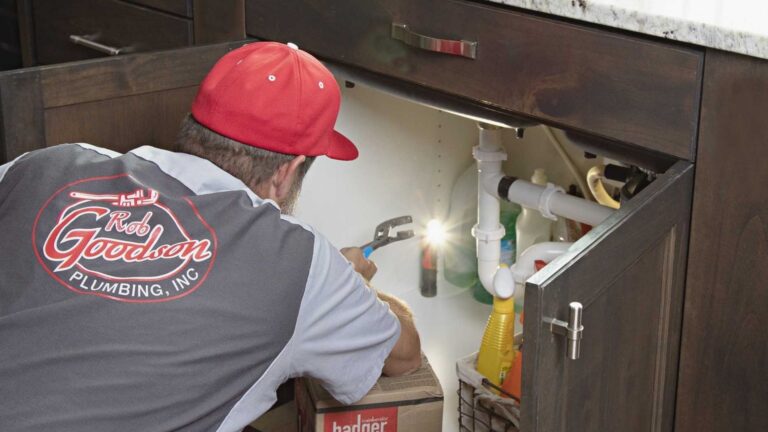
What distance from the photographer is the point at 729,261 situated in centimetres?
119

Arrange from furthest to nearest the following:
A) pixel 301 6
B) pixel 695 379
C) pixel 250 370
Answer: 1. pixel 301 6
2. pixel 695 379
3. pixel 250 370

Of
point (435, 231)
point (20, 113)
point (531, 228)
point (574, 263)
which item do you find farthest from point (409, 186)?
point (574, 263)

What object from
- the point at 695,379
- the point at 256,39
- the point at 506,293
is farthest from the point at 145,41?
the point at 695,379

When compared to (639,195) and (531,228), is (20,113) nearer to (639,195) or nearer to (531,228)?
(639,195)

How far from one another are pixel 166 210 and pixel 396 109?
2.92ft

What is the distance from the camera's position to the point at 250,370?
44.8 inches

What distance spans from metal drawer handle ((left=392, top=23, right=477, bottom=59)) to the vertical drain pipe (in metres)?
0.40

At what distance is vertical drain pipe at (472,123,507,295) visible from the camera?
1867mm

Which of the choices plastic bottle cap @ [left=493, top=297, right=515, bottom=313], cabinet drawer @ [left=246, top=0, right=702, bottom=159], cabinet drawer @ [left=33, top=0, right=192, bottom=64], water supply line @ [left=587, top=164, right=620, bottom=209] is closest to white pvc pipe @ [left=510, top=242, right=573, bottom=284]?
plastic bottle cap @ [left=493, top=297, right=515, bottom=313]

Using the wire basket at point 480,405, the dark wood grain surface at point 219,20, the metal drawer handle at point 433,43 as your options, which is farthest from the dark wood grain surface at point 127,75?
the wire basket at point 480,405

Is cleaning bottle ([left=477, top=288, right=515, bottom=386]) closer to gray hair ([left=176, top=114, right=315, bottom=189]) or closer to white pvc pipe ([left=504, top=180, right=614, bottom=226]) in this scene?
white pvc pipe ([left=504, top=180, right=614, bottom=226])

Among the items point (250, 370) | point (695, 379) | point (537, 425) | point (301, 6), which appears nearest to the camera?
point (537, 425)

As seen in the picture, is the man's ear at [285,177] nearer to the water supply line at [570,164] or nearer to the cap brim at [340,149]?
the cap brim at [340,149]

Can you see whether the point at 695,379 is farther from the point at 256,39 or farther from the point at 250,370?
the point at 256,39
